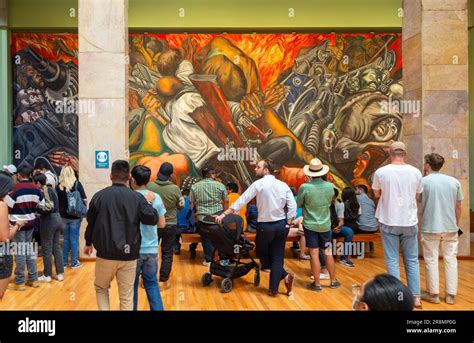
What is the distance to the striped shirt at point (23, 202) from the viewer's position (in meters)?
5.40

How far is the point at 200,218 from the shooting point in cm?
668

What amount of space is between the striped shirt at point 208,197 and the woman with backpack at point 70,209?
6.66ft

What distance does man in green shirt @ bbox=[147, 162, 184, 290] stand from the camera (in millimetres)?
5777

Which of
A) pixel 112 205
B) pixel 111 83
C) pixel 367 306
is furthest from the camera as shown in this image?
pixel 111 83

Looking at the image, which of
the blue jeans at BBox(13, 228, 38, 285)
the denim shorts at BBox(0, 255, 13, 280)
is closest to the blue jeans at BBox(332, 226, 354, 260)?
the blue jeans at BBox(13, 228, 38, 285)

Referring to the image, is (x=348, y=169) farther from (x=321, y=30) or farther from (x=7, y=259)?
(x=7, y=259)

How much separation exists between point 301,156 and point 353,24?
12.7 ft

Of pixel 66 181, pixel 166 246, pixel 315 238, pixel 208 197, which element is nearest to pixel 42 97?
pixel 66 181

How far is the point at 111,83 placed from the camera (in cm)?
777

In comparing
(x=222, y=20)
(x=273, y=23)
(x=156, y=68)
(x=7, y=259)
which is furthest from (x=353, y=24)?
(x=7, y=259)

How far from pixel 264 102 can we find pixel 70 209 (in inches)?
241

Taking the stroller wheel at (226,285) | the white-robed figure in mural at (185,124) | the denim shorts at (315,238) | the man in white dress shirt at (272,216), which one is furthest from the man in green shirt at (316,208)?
the white-robed figure in mural at (185,124)

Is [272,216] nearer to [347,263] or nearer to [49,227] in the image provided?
[347,263]

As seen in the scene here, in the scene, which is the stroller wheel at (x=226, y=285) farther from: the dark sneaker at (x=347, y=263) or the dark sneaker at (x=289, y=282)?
the dark sneaker at (x=347, y=263)
